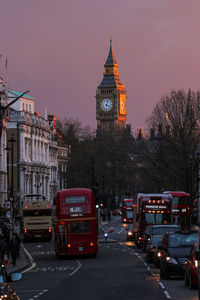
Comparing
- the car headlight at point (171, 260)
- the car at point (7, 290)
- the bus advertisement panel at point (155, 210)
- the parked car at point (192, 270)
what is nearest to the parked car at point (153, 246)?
the car headlight at point (171, 260)

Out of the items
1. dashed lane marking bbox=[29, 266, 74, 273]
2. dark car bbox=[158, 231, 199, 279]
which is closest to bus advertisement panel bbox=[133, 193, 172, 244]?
dashed lane marking bbox=[29, 266, 74, 273]

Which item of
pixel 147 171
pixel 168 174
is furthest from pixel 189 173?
pixel 147 171

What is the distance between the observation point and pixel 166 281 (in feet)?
101

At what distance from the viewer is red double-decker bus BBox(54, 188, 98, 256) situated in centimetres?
4916

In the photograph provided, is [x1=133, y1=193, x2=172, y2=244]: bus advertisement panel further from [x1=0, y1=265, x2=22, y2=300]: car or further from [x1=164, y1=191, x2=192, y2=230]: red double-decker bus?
[x1=0, y1=265, x2=22, y2=300]: car

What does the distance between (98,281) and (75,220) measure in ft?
53.6

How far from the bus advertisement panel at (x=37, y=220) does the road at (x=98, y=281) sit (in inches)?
1073

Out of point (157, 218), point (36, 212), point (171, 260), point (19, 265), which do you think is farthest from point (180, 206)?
point (171, 260)

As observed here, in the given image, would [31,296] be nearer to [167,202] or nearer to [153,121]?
[167,202]

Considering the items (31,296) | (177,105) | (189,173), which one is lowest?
(31,296)

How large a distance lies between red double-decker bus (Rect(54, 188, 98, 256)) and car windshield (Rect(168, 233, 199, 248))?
17304 mm

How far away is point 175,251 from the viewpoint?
3091cm

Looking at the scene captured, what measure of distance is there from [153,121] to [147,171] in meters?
12.1

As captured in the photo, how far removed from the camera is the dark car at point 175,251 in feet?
100
